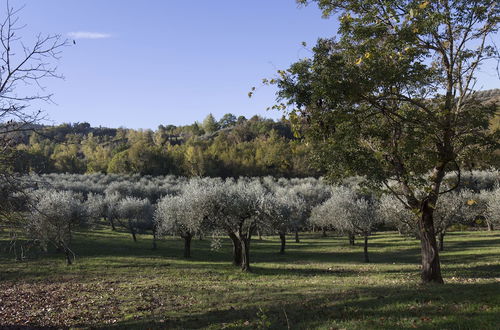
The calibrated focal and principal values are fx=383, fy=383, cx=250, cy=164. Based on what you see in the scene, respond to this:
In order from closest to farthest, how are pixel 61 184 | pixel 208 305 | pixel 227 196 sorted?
pixel 208 305 → pixel 227 196 → pixel 61 184

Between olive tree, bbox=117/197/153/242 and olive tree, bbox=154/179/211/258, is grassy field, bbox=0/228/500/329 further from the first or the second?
olive tree, bbox=117/197/153/242

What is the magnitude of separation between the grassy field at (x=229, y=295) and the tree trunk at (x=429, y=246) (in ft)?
2.91

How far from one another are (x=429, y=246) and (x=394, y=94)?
8.02 meters

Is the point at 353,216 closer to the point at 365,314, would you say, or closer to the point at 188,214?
the point at 188,214

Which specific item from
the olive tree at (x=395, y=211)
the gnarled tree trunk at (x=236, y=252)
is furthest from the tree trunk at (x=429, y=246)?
the olive tree at (x=395, y=211)

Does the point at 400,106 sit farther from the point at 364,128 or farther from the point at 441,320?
the point at 441,320

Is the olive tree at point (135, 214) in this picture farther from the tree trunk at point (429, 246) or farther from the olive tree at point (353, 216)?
the tree trunk at point (429, 246)

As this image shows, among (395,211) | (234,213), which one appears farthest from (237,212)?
(395,211)

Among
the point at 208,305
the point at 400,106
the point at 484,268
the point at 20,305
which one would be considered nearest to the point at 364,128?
the point at 400,106

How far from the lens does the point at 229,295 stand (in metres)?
19.4

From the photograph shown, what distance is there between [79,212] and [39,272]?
15781mm

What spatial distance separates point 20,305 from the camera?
18.9 metres

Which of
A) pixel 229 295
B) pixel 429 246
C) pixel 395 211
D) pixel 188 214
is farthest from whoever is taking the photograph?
pixel 395 211

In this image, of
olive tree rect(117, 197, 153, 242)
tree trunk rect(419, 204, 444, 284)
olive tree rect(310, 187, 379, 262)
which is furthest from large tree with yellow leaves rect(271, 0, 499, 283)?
olive tree rect(117, 197, 153, 242)
